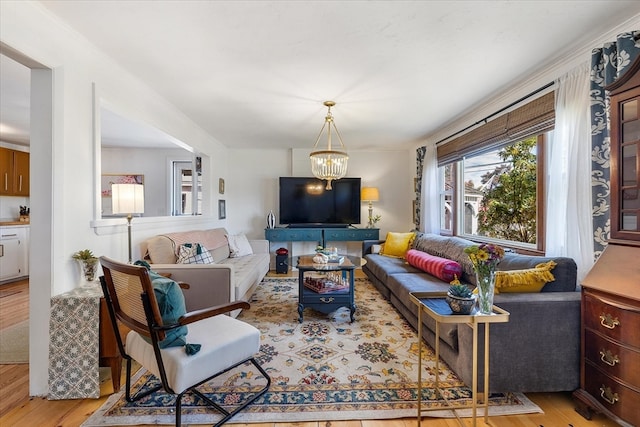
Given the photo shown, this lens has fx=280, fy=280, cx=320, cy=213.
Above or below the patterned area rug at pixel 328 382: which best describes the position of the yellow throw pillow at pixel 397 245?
above

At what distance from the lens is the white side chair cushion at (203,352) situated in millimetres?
1323

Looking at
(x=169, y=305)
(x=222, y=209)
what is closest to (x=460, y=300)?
(x=169, y=305)

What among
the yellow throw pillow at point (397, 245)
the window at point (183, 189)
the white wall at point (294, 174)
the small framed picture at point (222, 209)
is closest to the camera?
the yellow throw pillow at point (397, 245)

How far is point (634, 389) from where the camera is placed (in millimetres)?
1319

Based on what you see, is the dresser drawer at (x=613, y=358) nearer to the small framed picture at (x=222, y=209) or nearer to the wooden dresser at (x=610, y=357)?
the wooden dresser at (x=610, y=357)

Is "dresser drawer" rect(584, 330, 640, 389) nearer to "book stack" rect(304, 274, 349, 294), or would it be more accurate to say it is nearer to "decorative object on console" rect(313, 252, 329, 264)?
"book stack" rect(304, 274, 349, 294)

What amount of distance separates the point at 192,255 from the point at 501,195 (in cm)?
346

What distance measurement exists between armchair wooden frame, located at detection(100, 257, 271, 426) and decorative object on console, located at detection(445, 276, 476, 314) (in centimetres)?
112

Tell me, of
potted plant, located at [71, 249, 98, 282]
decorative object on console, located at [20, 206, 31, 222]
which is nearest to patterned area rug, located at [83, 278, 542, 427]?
potted plant, located at [71, 249, 98, 282]

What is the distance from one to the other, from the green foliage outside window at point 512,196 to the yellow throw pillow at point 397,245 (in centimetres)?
99

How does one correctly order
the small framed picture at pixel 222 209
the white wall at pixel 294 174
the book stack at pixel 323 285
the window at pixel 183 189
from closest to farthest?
the book stack at pixel 323 285 < the small framed picture at pixel 222 209 < the white wall at pixel 294 174 < the window at pixel 183 189

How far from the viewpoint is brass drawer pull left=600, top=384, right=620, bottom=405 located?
140cm

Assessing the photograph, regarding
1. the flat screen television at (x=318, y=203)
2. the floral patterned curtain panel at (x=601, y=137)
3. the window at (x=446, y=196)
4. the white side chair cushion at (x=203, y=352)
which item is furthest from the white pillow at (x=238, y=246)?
the floral patterned curtain panel at (x=601, y=137)

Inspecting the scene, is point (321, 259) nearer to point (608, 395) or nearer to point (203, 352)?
point (203, 352)
